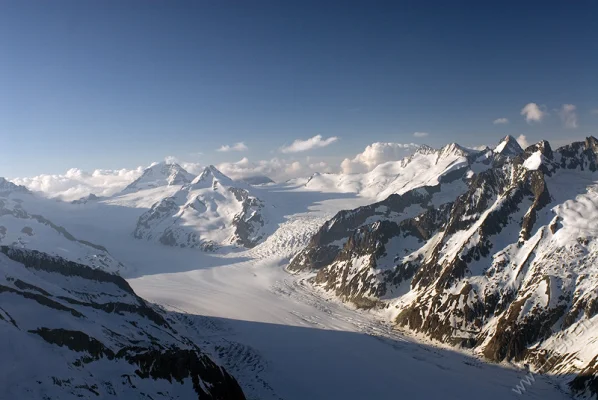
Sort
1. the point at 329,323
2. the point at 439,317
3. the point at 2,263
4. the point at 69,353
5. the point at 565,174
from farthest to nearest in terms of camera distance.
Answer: the point at 565,174, the point at 329,323, the point at 439,317, the point at 2,263, the point at 69,353

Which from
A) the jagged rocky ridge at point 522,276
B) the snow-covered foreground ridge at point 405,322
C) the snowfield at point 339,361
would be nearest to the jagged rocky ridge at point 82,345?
the snow-covered foreground ridge at point 405,322

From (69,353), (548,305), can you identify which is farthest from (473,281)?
(69,353)

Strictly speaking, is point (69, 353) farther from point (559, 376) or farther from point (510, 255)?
point (510, 255)

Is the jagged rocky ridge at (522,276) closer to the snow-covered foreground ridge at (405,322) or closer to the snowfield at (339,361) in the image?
the snow-covered foreground ridge at (405,322)

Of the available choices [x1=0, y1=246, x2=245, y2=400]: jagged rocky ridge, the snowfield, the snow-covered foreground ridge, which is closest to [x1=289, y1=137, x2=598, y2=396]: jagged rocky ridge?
the snow-covered foreground ridge

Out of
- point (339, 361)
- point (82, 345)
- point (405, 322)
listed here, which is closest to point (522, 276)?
point (405, 322)

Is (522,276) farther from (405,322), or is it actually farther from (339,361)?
(339,361)

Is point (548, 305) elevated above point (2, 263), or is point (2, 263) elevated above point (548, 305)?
point (548, 305)
